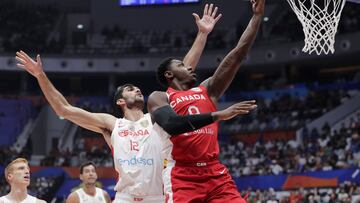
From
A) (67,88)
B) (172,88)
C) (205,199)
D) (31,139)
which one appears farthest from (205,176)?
(67,88)

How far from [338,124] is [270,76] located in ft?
28.6

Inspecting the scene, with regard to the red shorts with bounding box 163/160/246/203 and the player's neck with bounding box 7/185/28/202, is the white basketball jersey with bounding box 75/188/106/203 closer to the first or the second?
the player's neck with bounding box 7/185/28/202

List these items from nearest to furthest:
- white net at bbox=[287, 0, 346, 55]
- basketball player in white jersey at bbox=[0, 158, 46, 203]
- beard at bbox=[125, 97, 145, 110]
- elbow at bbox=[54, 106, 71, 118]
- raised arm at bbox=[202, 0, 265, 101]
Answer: raised arm at bbox=[202, 0, 265, 101] < elbow at bbox=[54, 106, 71, 118] < beard at bbox=[125, 97, 145, 110] < basketball player in white jersey at bbox=[0, 158, 46, 203] < white net at bbox=[287, 0, 346, 55]

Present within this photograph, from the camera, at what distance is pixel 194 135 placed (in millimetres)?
4746

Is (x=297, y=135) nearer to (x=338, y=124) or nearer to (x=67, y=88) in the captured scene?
(x=338, y=124)

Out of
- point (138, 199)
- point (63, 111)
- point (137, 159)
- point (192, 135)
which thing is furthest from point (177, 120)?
point (63, 111)

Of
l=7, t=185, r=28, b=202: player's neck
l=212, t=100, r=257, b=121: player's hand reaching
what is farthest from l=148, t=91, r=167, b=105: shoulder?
→ l=7, t=185, r=28, b=202: player's neck

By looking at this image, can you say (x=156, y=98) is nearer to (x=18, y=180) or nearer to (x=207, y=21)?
(x=207, y=21)

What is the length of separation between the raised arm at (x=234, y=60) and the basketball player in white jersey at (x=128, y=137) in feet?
2.77

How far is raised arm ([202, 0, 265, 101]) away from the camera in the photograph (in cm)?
490

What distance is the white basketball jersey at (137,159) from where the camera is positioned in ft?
17.6

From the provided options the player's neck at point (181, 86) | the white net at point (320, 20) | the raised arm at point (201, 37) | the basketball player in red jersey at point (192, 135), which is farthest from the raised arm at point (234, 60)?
the white net at point (320, 20)

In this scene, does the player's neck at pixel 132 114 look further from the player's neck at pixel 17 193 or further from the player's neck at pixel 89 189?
the player's neck at pixel 89 189

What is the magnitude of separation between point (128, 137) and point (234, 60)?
4.22ft
